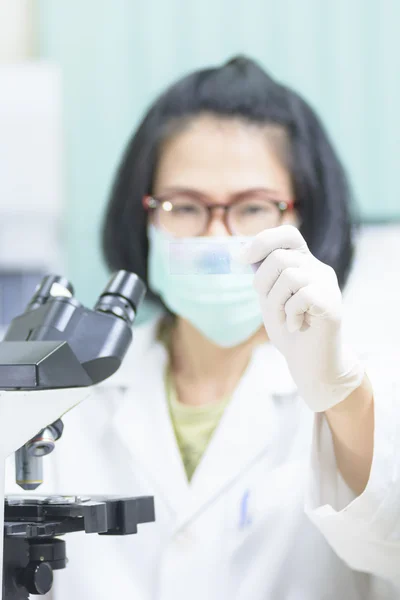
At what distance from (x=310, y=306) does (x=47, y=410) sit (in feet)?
1.03

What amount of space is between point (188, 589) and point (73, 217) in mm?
1216

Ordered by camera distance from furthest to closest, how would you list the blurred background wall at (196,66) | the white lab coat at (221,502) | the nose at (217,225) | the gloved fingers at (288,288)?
the blurred background wall at (196,66)
the nose at (217,225)
the white lab coat at (221,502)
the gloved fingers at (288,288)

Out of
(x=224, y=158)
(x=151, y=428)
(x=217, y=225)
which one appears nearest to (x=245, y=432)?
(x=151, y=428)

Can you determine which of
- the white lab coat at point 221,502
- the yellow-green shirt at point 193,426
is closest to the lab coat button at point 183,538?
the white lab coat at point 221,502

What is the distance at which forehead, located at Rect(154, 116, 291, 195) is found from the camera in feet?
4.50

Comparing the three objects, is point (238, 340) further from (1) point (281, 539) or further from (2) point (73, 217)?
(2) point (73, 217)

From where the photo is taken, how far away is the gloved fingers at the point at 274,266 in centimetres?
87

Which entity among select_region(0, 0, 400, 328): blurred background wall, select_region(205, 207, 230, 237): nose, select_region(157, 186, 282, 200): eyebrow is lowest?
select_region(205, 207, 230, 237): nose

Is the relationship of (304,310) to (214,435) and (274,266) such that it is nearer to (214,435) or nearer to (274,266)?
(274,266)

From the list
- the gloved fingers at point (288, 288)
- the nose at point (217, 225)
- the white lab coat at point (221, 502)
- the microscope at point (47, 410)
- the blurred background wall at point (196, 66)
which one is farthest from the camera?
the blurred background wall at point (196, 66)

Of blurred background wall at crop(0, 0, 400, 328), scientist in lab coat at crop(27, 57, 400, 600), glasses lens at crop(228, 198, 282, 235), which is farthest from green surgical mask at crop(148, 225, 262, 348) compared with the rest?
blurred background wall at crop(0, 0, 400, 328)

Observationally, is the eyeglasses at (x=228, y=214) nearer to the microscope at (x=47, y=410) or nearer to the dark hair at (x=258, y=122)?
the dark hair at (x=258, y=122)

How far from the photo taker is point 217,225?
136 cm

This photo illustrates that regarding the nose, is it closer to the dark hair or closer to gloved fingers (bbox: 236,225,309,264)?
the dark hair
